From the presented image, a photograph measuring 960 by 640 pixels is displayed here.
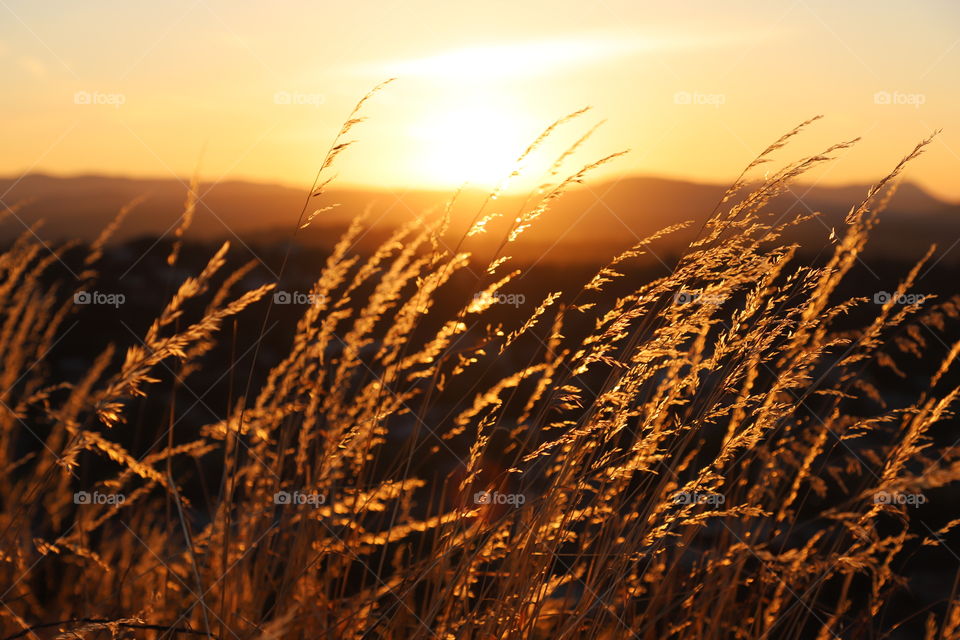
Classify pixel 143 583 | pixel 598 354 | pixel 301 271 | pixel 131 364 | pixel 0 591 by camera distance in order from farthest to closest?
pixel 301 271 → pixel 143 583 → pixel 0 591 → pixel 598 354 → pixel 131 364

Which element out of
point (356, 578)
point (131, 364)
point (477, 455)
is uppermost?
point (131, 364)

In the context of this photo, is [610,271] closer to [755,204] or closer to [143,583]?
[755,204]

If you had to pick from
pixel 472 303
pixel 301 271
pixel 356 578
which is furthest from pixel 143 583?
pixel 301 271

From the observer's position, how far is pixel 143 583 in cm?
233

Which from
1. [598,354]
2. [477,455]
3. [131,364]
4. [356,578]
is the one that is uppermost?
[131,364]

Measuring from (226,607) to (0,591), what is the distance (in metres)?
0.82

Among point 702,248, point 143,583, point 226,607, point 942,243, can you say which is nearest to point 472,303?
point 702,248

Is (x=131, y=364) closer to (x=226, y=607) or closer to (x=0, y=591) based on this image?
(x=226, y=607)

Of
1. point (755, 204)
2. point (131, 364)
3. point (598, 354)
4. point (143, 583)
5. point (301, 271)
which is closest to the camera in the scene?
point (131, 364)

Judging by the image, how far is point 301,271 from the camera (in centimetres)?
630

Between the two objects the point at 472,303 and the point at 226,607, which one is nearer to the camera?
the point at 472,303

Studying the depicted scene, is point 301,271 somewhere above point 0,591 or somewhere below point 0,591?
Answer: above

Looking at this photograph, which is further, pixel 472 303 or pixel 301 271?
pixel 301 271

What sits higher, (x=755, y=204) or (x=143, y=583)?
(x=755, y=204)
